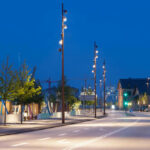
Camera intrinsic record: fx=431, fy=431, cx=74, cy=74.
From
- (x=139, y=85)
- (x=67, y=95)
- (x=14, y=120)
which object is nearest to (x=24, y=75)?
(x=14, y=120)

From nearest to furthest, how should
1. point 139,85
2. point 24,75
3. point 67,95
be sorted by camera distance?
point 24,75
point 67,95
point 139,85

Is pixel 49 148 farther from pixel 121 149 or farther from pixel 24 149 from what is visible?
pixel 121 149

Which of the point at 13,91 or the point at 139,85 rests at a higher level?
the point at 139,85

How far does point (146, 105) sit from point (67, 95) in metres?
72.8

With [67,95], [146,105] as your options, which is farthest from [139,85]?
[67,95]

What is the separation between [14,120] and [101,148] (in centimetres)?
3027

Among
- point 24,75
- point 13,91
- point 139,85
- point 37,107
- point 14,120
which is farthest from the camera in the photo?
point 139,85

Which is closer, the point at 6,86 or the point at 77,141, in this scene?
the point at 77,141

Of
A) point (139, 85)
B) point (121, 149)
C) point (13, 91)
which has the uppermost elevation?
point (139, 85)

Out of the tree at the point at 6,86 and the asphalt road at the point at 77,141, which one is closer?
the asphalt road at the point at 77,141

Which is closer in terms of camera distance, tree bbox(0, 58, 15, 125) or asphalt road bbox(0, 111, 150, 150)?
asphalt road bbox(0, 111, 150, 150)

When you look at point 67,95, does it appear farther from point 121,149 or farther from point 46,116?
point 121,149

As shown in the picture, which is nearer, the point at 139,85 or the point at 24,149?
the point at 24,149

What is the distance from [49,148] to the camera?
57.0 ft
